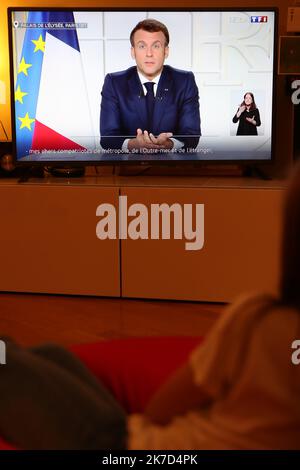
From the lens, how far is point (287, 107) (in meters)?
3.87

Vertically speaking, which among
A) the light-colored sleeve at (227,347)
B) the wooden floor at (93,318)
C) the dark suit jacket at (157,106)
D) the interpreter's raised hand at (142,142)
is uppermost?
the dark suit jacket at (157,106)

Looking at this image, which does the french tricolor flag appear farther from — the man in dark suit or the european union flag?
the man in dark suit

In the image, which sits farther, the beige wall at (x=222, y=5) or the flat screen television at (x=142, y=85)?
the beige wall at (x=222, y=5)

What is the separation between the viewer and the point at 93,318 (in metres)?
3.37

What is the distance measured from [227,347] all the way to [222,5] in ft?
10.3

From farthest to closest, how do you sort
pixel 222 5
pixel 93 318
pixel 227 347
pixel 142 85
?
1. pixel 222 5
2. pixel 142 85
3. pixel 93 318
4. pixel 227 347

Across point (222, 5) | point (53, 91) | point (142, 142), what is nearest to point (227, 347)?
point (142, 142)

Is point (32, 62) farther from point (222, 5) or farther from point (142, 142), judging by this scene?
point (222, 5)

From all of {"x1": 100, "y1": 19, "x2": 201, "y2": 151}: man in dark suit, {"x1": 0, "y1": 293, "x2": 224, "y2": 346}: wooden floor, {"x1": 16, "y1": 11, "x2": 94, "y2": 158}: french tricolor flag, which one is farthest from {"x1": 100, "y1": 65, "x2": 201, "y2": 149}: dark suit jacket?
{"x1": 0, "y1": 293, "x2": 224, "y2": 346}: wooden floor

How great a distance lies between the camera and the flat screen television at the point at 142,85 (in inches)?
144

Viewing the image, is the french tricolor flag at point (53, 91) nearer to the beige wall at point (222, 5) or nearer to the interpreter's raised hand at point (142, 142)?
the interpreter's raised hand at point (142, 142)

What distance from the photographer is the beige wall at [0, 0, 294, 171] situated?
3855mm

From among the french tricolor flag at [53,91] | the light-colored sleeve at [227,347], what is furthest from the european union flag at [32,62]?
the light-colored sleeve at [227,347]

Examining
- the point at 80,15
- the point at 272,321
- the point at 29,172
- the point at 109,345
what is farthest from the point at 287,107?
the point at 272,321
